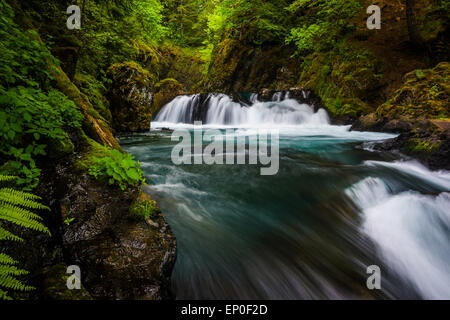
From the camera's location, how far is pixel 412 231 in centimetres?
315

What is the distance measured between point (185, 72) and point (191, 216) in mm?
26360

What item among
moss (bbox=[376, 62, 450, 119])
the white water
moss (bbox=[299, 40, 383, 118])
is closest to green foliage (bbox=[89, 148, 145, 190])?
the white water

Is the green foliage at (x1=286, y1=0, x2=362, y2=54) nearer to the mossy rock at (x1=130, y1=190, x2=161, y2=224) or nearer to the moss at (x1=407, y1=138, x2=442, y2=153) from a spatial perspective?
the moss at (x1=407, y1=138, x2=442, y2=153)

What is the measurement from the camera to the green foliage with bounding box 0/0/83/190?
1.86m

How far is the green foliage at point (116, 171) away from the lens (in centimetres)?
227

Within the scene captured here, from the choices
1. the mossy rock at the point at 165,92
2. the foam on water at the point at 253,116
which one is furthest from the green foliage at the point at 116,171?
the mossy rock at the point at 165,92

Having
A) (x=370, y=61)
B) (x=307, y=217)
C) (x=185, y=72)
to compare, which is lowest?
(x=307, y=217)

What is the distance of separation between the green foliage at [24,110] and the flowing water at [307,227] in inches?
69.8

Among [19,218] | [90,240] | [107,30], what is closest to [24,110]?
[19,218]

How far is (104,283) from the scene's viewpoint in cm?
163

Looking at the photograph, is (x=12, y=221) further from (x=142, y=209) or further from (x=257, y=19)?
(x=257, y=19)

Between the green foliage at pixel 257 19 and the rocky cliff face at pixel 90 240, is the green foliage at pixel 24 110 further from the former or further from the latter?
the green foliage at pixel 257 19
